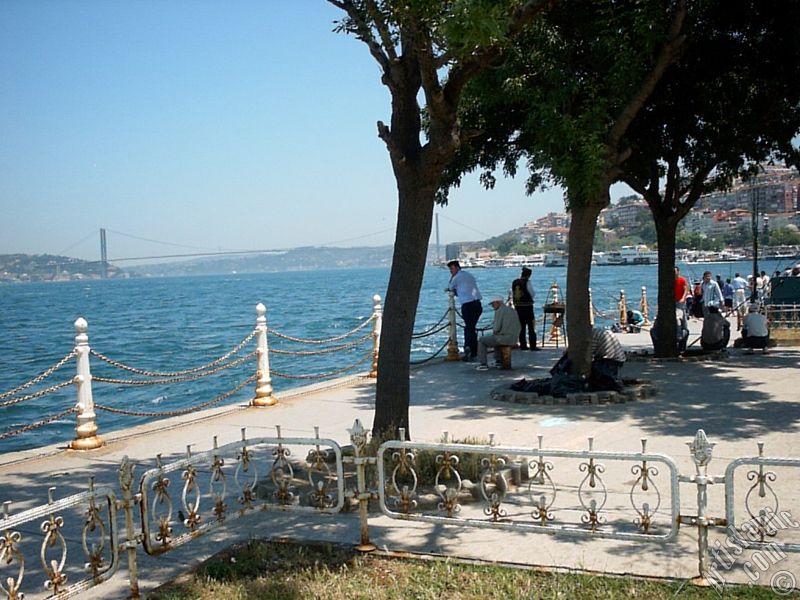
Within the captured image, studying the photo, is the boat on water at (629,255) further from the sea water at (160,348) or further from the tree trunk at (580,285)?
the tree trunk at (580,285)

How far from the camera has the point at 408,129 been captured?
7551 millimetres

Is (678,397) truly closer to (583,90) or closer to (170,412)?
(583,90)

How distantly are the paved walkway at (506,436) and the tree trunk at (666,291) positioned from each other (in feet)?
2.11

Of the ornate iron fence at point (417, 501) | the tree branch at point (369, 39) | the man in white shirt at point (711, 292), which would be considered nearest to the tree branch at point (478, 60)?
the tree branch at point (369, 39)

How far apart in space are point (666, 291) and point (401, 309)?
9.82m

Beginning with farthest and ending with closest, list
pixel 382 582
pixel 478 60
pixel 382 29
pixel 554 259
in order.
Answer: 1. pixel 554 259
2. pixel 382 29
3. pixel 478 60
4. pixel 382 582

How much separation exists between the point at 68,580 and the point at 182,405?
17.6 metres

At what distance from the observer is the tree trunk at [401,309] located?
25.0 feet

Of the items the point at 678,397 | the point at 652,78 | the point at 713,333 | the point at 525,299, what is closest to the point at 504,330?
the point at 525,299

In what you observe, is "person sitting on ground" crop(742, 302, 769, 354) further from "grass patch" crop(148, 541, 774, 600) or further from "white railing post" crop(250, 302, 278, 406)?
"grass patch" crop(148, 541, 774, 600)

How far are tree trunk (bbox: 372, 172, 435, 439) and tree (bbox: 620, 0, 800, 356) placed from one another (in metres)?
7.88

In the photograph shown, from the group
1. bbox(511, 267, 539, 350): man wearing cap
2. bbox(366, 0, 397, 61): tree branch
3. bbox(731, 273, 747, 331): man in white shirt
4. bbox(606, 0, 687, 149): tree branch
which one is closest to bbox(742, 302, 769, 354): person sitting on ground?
bbox(731, 273, 747, 331): man in white shirt

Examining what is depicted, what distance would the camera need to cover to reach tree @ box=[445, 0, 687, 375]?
11.6 metres

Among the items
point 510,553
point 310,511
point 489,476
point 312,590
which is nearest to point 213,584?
point 312,590
